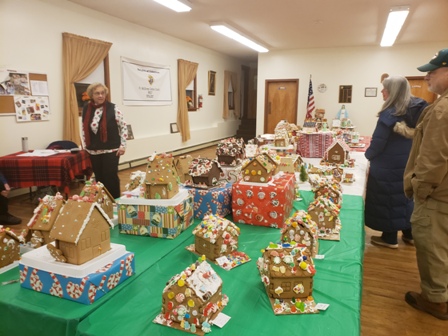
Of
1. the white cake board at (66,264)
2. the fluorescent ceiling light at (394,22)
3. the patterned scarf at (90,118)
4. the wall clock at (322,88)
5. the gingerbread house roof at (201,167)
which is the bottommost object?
the white cake board at (66,264)

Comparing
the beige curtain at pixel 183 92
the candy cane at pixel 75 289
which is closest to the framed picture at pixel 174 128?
the beige curtain at pixel 183 92

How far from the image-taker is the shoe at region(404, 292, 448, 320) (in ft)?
7.11

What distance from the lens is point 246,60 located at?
1287 centimetres

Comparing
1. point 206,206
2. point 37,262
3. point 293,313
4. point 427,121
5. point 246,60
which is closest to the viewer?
point 293,313

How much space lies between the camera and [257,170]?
2154mm

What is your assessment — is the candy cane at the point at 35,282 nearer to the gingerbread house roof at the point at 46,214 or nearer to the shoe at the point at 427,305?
the gingerbread house roof at the point at 46,214

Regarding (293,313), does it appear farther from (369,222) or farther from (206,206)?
(369,222)

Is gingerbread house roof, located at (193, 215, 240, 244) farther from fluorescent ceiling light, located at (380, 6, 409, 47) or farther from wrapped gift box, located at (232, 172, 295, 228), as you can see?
fluorescent ceiling light, located at (380, 6, 409, 47)

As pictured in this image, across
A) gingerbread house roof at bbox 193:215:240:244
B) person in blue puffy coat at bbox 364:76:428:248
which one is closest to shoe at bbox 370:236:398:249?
person in blue puffy coat at bbox 364:76:428:248

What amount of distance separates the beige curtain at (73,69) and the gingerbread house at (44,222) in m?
4.06

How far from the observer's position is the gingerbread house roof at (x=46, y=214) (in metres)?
1.68

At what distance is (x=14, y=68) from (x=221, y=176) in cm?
377

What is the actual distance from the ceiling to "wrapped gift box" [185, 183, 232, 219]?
13.3ft

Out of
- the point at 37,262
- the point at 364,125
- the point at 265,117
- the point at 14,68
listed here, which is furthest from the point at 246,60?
the point at 37,262
